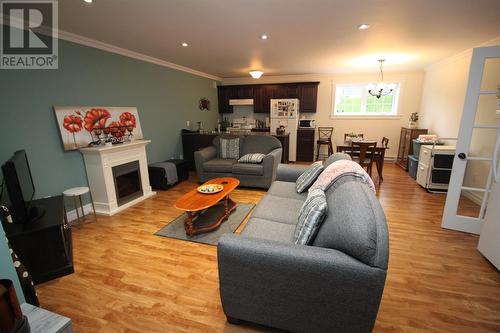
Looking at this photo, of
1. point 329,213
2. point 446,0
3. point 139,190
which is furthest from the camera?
point 139,190

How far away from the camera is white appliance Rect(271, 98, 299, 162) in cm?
636

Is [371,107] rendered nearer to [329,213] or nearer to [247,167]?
[247,167]

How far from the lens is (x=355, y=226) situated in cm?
122

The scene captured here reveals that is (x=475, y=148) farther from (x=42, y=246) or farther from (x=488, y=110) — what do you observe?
(x=42, y=246)

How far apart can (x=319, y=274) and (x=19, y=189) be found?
2.39 meters

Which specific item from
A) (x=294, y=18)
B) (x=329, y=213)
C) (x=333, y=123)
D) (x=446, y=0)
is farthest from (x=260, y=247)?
(x=333, y=123)

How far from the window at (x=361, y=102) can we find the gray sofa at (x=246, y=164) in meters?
3.28

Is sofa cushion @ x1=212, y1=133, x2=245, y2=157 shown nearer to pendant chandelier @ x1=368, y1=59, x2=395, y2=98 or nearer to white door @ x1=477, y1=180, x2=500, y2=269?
pendant chandelier @ x1=368, y1=59, x2=395, y2=98

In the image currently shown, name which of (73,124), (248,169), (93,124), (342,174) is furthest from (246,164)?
(73,124)

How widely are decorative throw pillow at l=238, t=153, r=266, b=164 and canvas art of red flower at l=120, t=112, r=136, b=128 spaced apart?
1.98 metres

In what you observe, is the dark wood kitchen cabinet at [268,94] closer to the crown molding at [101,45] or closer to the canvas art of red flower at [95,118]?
the crown molding at [101,45]

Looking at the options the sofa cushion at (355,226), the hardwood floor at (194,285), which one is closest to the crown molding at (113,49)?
the hardwood floor at (194,285)

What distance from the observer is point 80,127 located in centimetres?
310

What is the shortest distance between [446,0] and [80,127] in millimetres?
4388
